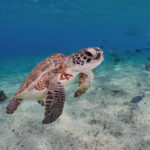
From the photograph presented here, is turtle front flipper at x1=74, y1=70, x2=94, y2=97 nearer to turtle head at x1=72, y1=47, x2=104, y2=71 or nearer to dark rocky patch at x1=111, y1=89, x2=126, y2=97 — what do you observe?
turtle head at x1=72, y1=47, x2=104, y2=71

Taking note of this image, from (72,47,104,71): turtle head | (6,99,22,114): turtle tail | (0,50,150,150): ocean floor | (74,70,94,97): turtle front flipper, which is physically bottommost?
(0,50,150,150): ocean floor

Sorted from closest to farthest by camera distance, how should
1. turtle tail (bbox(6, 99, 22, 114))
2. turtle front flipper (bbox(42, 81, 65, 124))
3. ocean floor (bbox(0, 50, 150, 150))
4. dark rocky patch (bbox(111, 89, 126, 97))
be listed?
turtle front flipper (bbox(42, 81, 65, 124)) → ocean floor (bbox(0, 50, 150, 150)) → turtle tail (bbox(6, 99, 22, 114)) → dark rocky patch (bbox(111, 89, 126, 97))

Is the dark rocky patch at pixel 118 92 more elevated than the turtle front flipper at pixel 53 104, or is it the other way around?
the turtle front flipper at pixel 53 104

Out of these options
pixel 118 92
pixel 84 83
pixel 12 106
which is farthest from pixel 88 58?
pixel 118 92

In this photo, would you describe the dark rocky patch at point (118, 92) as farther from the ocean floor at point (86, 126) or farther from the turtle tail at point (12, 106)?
the turtle tail at point (12, 106)

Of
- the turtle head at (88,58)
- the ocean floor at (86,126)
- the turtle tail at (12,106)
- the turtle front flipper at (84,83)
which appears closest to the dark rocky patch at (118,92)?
the ocean floor at (86,126)

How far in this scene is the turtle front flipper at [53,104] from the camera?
2221 mm

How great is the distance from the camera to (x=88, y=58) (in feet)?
7.63

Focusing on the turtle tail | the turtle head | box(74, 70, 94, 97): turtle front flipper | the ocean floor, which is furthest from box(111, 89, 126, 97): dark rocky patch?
the turtle tail

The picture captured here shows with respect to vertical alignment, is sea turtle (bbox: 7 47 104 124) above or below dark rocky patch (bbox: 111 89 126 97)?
above

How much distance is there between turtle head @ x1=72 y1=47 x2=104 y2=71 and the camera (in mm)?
2295

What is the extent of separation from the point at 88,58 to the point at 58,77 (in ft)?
2.23

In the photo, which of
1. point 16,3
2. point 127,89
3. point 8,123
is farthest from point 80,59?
point 16,3

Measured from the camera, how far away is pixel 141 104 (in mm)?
4234
